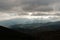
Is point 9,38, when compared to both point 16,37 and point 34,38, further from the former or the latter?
point 34,38

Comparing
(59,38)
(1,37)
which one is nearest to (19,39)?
(1,37)

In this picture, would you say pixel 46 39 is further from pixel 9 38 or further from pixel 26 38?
pixel 9 38

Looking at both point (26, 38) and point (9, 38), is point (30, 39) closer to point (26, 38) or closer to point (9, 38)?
point (26, 38)

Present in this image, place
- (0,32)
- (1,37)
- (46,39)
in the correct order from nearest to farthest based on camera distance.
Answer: (1,37) < (0,32) < (46,39)

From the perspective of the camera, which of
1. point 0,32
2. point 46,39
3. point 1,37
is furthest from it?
point 46,39

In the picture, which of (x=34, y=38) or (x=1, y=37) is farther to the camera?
(x=34, y=38)

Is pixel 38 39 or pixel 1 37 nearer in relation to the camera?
pixel 1 37

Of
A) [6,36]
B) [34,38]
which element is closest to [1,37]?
[6,36]

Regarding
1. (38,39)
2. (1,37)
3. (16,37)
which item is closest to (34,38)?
(38,39)
